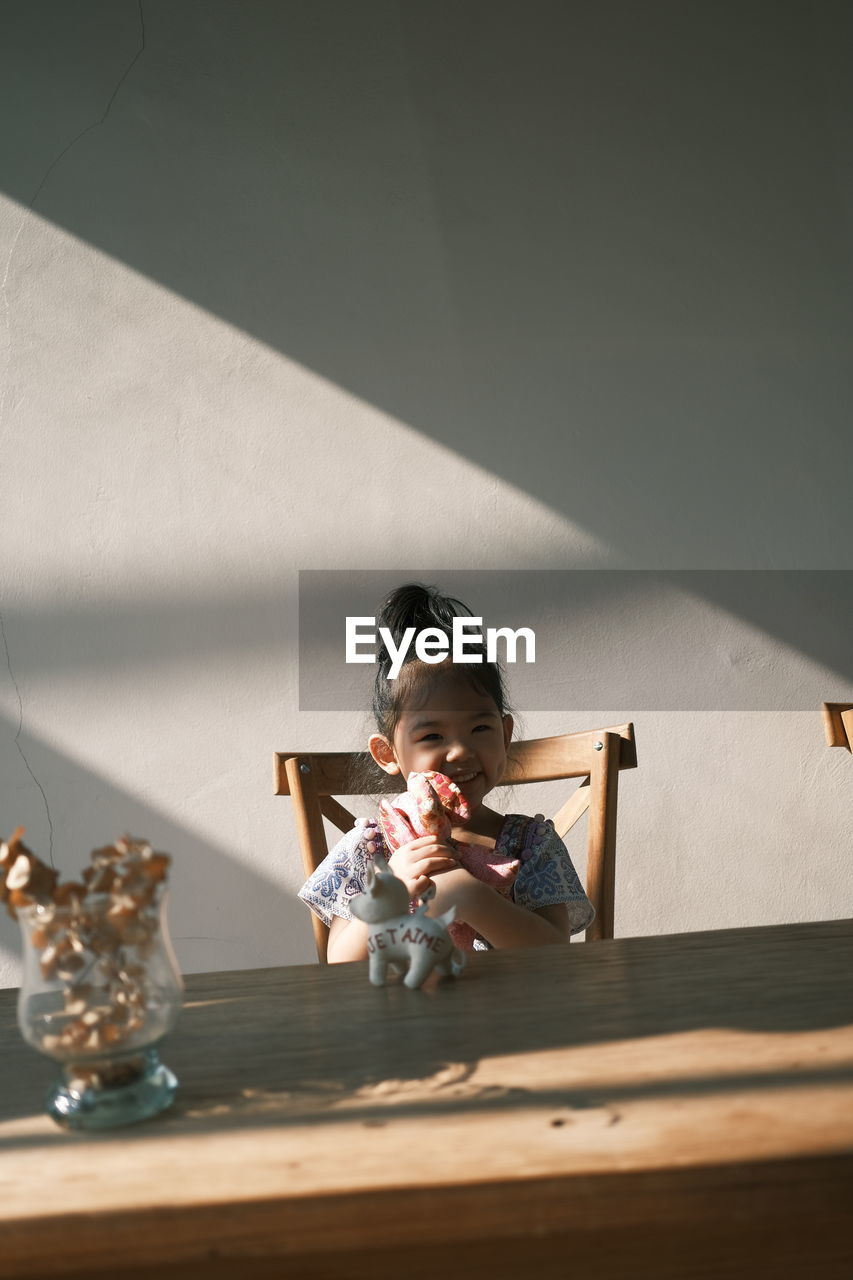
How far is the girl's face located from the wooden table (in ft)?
1.94

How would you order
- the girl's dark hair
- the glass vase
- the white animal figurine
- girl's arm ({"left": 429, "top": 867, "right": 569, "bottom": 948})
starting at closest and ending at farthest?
the glass vase → the white animal figurine → girl's arm ({"left": 429, "top": 867, "right": 569, "bottom": 948}) → the girl's dark hair

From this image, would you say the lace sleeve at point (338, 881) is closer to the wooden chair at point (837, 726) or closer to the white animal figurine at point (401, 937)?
the white animal figurine at point (401, 937)

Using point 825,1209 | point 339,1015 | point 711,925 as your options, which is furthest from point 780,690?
point 825,1209

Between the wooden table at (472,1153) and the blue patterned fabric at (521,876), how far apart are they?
1.89ft

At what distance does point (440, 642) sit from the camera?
162 cm

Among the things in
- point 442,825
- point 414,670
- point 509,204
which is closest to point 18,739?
point 414,670

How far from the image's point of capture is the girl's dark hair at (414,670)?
1453mm

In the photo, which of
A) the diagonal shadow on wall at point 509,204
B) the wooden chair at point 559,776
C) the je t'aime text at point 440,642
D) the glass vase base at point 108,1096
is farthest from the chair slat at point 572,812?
the glass vase base at point 108,1096

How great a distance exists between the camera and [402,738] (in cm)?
145

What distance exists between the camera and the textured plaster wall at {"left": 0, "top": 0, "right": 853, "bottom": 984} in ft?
6.78

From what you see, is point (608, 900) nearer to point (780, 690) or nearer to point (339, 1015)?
point (339, 1015)

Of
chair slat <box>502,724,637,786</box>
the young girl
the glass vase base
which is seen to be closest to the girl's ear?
the young girl

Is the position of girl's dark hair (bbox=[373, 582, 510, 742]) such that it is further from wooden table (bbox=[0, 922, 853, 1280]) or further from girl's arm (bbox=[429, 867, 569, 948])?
wooden table (bbox=[0, 922, 853, 1280])

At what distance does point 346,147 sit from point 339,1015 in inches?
68.6
